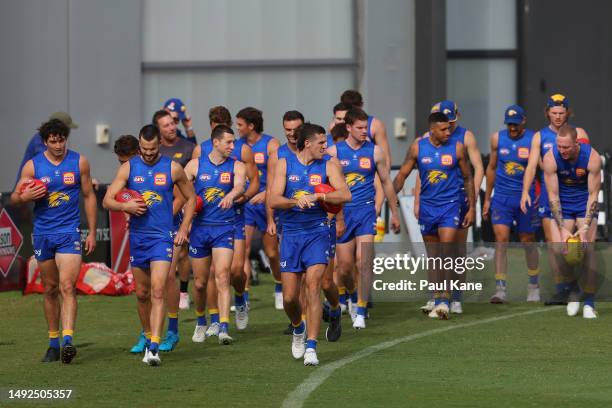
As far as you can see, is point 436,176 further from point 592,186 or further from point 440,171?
point 592,186

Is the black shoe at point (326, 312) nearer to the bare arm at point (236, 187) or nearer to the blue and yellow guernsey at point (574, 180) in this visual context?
the bare arm at point (236, 187)

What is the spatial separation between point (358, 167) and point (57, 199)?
368 cm

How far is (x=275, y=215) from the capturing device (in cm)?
1734

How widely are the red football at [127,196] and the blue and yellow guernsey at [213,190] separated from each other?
1530mm

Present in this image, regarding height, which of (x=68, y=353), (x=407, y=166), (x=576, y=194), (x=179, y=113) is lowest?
(x=68, y=353)

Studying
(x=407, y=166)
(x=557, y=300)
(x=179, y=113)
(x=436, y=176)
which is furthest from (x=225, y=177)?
(x=179, y=113)

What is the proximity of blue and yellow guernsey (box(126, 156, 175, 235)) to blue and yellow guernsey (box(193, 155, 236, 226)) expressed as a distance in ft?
4.58

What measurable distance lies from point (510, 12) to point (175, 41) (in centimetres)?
652

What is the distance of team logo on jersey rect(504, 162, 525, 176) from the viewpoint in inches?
743

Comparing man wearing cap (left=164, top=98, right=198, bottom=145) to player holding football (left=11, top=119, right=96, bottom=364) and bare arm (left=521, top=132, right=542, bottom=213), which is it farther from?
player holding football (left=11, top=119, right=96, bottom=364)

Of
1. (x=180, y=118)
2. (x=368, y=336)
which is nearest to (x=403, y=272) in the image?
(x=180, y=118)

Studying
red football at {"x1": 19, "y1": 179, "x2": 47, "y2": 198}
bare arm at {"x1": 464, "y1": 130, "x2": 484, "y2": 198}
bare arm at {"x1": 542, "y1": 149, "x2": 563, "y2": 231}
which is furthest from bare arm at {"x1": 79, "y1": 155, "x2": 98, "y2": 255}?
bare arm at {"x1": 542, "y1": 149, "x2": 563, "y2": 231}

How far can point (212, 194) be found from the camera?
49.2 ft

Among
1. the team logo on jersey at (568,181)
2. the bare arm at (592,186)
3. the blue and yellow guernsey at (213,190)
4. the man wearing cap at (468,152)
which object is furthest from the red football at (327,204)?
the team logo on jersey at (568,181)
